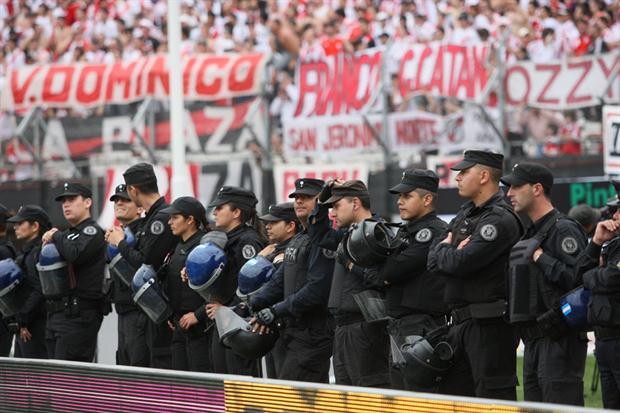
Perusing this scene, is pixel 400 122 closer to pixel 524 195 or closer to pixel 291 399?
pixel 524 195

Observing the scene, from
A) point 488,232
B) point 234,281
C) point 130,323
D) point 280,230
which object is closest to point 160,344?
point 130,323

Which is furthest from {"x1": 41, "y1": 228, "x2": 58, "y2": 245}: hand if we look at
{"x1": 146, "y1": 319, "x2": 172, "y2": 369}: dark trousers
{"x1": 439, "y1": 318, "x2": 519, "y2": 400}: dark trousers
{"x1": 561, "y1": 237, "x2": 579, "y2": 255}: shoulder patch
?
{"x1": 561, "y1": 237, "x2": 579, "y2": 255}: shoulder patch

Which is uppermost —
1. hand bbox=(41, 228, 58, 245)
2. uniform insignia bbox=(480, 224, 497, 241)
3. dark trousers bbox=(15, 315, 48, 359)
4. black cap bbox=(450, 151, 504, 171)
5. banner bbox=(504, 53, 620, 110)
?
banner bbox=(504, 53, 620, 110)

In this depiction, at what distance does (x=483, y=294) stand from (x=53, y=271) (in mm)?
4293

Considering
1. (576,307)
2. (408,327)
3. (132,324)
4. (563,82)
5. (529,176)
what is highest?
(563,82)

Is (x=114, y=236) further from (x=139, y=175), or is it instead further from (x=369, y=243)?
(x=369, y=243)

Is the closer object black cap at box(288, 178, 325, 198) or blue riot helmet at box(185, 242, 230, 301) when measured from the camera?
black cap at box(288, 178, 325, 198)

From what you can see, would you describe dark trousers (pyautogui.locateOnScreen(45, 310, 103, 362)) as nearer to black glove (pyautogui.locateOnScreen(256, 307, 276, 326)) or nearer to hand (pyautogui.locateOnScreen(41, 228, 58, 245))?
hand (pyautogui.locateOnScreen(41, 228, 58, 245))

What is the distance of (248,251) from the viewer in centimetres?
1005

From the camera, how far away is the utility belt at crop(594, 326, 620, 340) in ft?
25.1

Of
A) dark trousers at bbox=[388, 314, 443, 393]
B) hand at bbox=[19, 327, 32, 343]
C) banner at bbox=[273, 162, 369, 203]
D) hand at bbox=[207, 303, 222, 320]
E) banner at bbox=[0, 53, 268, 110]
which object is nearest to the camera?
dark trousers at bbox=[388, 314, 443, 393]

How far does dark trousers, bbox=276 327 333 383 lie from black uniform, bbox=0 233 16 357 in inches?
147

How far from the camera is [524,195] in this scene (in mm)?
8078

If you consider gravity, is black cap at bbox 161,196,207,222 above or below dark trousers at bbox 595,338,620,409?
above
